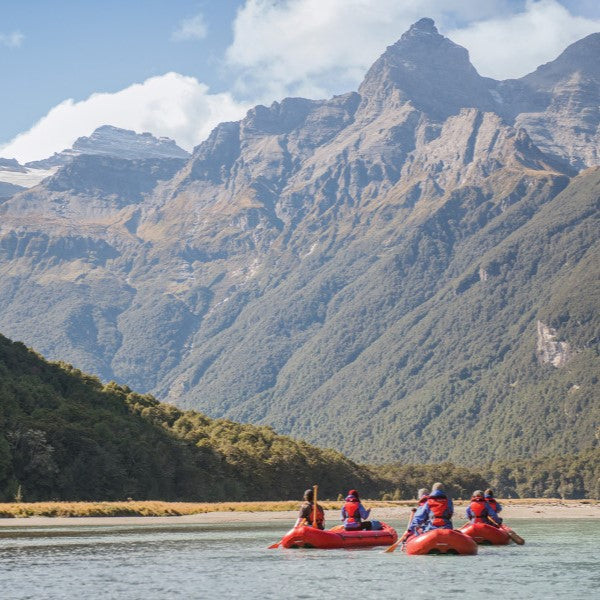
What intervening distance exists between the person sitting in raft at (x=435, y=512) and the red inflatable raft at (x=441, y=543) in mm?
608

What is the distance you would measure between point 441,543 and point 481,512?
1381 centimetres

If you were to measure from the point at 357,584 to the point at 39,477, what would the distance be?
87706 millimetres

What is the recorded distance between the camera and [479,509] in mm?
87125

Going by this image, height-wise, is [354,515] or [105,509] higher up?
[105,509]

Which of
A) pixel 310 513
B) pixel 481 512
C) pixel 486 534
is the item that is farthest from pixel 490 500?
pixel 310 513

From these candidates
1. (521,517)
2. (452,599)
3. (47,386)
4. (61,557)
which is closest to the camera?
(452,599)

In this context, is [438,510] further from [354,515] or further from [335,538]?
[354,515]

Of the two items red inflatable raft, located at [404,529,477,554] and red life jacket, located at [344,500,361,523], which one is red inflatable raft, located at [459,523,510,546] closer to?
red life jacket, located at [344,500,361,523]

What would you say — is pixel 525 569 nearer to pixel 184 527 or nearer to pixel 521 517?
pixel 184 527

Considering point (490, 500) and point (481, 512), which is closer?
point (481, 512)

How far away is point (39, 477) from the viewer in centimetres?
14562

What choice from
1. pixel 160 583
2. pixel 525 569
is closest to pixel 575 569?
pixel 525 569

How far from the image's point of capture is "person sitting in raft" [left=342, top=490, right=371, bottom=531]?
83.1 metres

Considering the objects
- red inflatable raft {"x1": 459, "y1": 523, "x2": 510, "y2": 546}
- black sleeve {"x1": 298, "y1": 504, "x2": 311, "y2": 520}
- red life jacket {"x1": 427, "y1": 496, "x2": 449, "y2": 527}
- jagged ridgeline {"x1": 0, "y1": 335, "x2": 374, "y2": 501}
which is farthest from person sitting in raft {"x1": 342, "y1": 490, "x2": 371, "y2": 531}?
jagged ridgeline {"x1": 0, "y1": 335, "x2": 374, "y2": 501}
